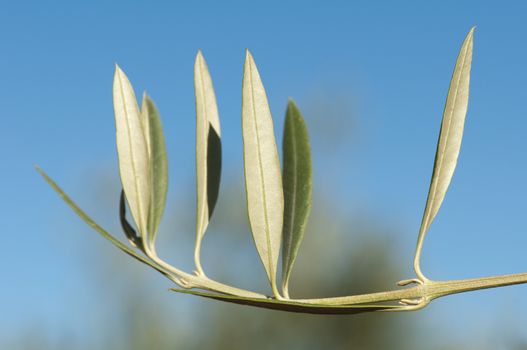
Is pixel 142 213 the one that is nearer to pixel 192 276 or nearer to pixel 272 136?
pixel 192 276

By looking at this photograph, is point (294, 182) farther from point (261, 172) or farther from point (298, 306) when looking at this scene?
point (298, 306)

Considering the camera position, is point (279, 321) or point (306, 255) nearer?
point (279, 321)

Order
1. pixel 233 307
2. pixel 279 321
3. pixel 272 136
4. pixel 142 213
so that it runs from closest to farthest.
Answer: pixel 272 136
pixel 142 213
pixel 279 321
pixel 233 307

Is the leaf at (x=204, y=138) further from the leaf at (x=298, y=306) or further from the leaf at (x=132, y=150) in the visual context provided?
the leaf at (x=298, y=306)

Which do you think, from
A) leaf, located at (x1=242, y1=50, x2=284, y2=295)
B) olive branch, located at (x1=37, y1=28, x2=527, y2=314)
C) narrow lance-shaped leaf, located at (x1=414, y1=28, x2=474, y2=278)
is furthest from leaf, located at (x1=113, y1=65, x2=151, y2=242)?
narrow lance-shaped leaf, located at (x1=414, y1=28, x2=474, y2=278)

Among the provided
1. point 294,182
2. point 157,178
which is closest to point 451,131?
point 294,182

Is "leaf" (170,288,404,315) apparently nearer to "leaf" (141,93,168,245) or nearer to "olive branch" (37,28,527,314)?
"olive branch" (37,28,527,314)

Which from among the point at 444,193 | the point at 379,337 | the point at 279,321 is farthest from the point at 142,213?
the point at 379,337

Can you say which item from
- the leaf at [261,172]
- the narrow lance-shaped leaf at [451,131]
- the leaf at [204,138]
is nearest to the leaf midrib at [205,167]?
the leaf at [204,138]

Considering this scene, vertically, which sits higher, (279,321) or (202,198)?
(202,198)
